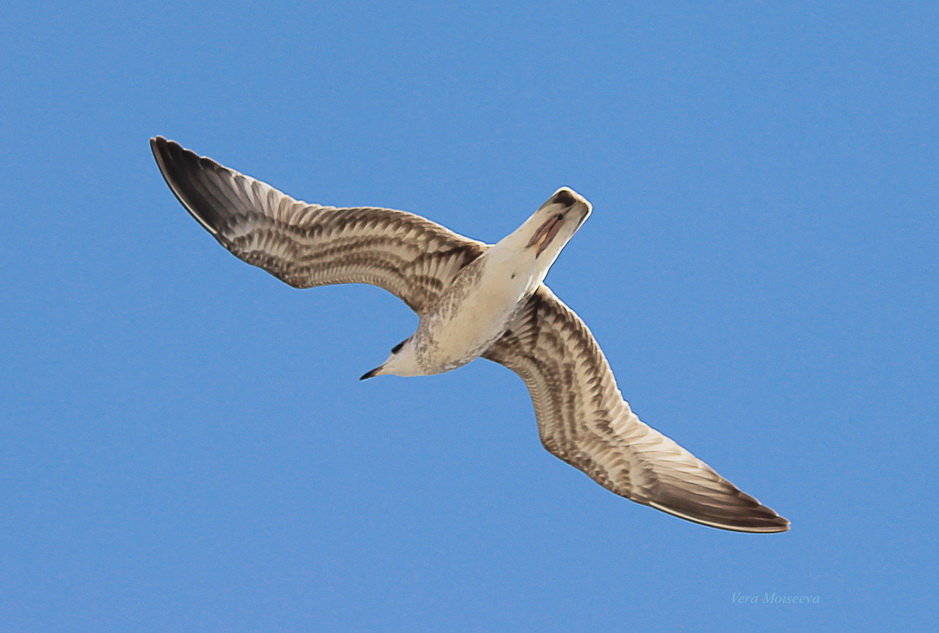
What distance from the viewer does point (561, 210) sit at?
845 cm

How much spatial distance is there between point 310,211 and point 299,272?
0.54m

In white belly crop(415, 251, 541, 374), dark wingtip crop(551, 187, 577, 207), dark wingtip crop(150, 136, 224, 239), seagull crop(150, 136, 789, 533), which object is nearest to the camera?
dark wingtip crop(551, 187, 577, 207)

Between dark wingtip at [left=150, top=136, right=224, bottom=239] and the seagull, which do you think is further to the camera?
dark wingtip at [left=150, top=136, right=224, bottom=239]

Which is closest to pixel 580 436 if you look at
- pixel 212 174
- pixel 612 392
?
pixel 612 392

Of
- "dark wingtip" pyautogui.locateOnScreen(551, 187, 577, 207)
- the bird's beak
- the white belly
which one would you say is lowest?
the bird's beak

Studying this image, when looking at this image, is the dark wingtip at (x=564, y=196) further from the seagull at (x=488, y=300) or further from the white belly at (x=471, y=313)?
the white belly at (x=471, y=313)

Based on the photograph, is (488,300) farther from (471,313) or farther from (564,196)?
(564,196)

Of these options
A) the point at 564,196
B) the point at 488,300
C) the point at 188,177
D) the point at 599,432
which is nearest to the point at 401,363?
the point at 488,300

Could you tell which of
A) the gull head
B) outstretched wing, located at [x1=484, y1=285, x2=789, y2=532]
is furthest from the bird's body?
outstretched wing, located at [x1=484, y1=285, x2=789, y2=532]

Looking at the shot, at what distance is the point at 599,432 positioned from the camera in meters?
10.1

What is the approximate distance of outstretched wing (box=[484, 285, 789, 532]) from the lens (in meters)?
9.56

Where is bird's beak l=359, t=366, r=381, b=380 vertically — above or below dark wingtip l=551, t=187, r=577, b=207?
below

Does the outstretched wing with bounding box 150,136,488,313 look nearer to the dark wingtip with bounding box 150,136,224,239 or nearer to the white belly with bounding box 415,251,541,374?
the dark wingtip with bounding box 150,136,224,239

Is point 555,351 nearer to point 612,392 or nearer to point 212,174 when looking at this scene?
point 612,392
